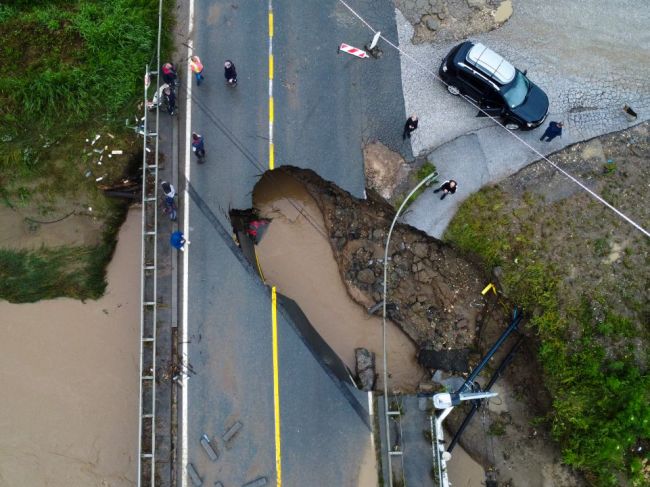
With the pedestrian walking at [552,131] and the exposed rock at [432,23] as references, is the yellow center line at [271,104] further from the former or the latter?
the pedestrian walking at [552,131]

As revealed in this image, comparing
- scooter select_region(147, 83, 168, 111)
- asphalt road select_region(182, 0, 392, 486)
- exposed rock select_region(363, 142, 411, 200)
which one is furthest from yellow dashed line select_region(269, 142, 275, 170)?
scooter select_region(147, 83, 168, 111)

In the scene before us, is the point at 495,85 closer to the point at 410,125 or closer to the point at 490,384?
the point at 410,125

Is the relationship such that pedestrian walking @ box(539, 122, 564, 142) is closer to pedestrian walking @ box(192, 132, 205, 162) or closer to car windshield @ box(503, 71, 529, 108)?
car windshield @ box(503, 71, 529, 108)

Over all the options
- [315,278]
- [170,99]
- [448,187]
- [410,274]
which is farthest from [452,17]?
Result: [315,278]

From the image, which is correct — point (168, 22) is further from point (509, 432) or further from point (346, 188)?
point (509, 432)

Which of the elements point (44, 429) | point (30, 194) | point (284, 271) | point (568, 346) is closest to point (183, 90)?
point (30, 194)

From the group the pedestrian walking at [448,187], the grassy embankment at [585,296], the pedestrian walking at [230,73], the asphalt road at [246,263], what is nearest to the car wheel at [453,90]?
the asphalt road at [246,263]
